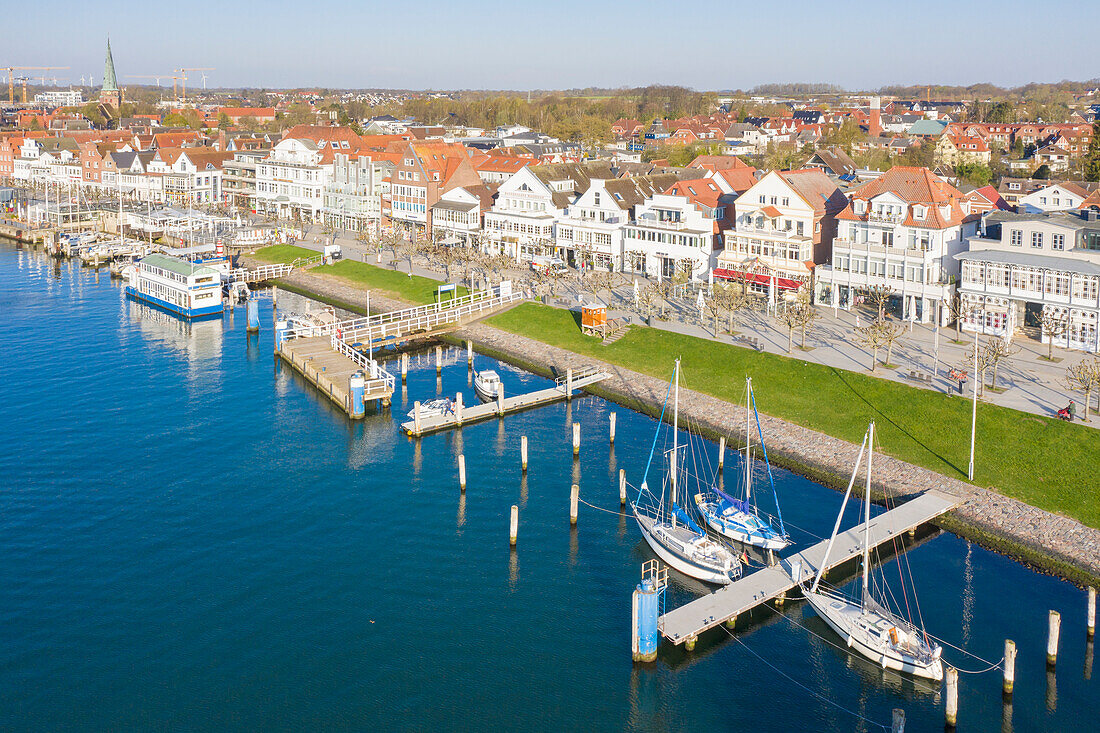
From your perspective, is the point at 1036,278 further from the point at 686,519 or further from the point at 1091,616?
the point at 686,519

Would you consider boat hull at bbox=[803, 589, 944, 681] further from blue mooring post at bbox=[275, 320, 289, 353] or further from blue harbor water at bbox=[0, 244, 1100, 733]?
blue mooring post at bbox=[275, 320, 289, 353]

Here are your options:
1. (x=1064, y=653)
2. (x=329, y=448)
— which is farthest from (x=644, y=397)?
(x=1064, y=653)

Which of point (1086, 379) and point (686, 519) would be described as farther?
point (1086, 379)

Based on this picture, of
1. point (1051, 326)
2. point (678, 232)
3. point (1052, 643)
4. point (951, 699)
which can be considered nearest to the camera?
point (951, 699)

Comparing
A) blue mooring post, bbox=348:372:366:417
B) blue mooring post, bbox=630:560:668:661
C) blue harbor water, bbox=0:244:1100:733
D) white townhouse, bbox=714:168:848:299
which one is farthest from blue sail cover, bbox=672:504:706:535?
white townhouse, bbox=714:168:848:299

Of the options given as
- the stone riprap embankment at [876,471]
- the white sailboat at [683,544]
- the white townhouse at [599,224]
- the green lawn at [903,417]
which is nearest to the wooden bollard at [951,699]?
the white sailboat at [683,544]

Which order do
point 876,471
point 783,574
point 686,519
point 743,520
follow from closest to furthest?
1. point 783,574
2. point 743,520
3. point 686,519
4. point 876,471

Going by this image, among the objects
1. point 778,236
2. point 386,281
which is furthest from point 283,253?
point 778,236
